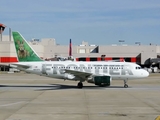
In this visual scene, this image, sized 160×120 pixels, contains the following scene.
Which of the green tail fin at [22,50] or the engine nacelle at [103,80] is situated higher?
the green tail fin at [22,50]

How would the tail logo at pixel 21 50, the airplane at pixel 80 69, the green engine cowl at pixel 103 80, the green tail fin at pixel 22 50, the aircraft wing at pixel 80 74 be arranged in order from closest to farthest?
the aircraft wing at pixel 80 74 < the green engine cowl at pixel 103 80 < the airplane at pixel 80 69 < the green tail fin at pixel 22 50 < the tail logo at pixel 21 50

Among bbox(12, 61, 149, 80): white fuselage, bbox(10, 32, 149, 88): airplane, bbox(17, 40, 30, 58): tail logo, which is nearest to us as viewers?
bbox(10, 32, 149, 88): airplane

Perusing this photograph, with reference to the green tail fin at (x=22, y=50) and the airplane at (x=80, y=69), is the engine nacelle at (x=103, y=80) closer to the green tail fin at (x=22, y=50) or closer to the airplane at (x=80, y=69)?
the airplane at (x=80, y=69)

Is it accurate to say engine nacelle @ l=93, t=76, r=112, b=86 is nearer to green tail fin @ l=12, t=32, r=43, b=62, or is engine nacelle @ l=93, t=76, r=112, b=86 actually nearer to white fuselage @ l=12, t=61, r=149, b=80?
white fuselage @ l=12, t=61, r=149, b=80

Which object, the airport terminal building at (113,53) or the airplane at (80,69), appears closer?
the airplane at (80,69)

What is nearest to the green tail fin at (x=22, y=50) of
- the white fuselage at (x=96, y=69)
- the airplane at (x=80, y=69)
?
the airplane at (x=80, y=69)

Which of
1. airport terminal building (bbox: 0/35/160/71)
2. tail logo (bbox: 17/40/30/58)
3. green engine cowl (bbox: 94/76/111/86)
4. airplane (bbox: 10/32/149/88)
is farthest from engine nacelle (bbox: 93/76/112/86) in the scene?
airport terminal building (bbox: 0/35/160/71)

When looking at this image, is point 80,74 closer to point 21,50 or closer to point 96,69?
point 96,69

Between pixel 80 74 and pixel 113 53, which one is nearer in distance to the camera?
pixel 80 74

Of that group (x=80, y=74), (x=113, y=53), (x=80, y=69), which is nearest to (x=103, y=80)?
(x=80, y=74)

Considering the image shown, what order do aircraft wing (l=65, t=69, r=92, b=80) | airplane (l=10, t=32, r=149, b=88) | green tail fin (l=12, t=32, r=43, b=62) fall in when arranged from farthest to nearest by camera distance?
green tail fin (l=12, t=32, r=43, b=62)
airplane (l=10, t=32, r=149, b=88)
aircraft wing (l=65, t=69, r=92, b=80)

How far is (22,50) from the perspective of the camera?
38719 millimetres

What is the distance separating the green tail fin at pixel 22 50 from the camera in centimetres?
A: 3844

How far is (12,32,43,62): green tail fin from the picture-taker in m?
38.4
